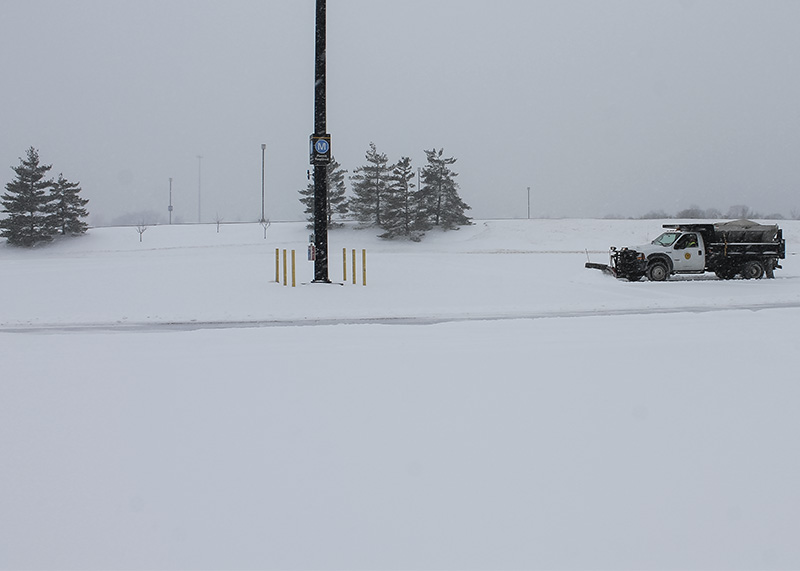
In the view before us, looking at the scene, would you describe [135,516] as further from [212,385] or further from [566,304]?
[566,304]

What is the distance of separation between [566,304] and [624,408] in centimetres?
878

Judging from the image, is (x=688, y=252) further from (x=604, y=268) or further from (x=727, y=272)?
(x=604, y=268)

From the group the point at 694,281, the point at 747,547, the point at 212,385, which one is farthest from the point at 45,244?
the point at 747,547

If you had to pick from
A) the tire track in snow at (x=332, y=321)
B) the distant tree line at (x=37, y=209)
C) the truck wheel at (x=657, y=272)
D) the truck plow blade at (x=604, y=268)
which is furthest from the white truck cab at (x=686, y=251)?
the distant tree line at (x=37, y=209)

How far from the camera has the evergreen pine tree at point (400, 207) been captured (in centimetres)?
5525

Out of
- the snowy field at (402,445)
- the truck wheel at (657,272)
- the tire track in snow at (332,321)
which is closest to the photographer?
Answer: the snowy field at (402,445)

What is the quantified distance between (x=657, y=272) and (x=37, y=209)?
5089 cm

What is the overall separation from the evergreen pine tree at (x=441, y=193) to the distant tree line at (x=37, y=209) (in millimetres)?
30387

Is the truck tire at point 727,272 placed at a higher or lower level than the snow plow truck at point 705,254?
lower

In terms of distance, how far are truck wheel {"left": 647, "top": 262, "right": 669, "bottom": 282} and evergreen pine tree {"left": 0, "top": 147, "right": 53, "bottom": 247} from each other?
49.9 m

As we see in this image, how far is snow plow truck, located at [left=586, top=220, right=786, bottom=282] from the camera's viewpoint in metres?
20.7

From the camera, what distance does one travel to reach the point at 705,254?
2119cm

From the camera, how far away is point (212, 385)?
21.2 ft

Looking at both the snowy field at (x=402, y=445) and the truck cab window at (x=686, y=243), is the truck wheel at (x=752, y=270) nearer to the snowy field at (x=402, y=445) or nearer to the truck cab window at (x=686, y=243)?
the truck cab window at (x=686, y=243)
